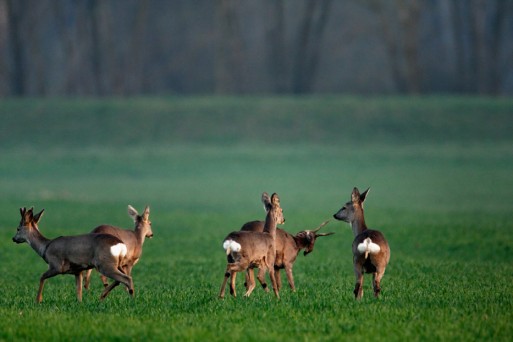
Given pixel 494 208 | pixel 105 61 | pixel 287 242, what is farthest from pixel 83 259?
pixel 105 61

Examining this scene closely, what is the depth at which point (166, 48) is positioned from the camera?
84.2 metres

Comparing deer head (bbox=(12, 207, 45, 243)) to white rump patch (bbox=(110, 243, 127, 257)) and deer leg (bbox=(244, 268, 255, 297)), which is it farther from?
deer leg (bbox=(244, 268, 255, 297))

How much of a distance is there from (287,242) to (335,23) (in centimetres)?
7024

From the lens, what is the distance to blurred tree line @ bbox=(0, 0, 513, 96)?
7138cm

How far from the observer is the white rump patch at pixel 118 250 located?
43.0 ft

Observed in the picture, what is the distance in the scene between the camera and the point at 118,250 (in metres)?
13.2

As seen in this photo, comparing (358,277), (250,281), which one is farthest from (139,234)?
(358,277)

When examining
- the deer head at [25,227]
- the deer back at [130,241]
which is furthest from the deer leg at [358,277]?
the deer head at [25,227]

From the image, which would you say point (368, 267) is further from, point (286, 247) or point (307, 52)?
point (307, 52)

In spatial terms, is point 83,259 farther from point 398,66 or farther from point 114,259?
point 398,66

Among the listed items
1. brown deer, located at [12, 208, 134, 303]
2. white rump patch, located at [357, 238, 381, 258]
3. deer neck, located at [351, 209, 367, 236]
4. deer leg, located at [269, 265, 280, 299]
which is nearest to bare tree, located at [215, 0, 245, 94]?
deer neck, located at [351, 209, 367, 236]

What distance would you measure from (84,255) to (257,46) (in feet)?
246

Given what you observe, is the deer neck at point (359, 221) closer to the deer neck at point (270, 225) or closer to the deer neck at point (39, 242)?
the deer neck at point (270, 225)

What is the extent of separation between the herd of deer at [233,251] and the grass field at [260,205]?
346 mm
